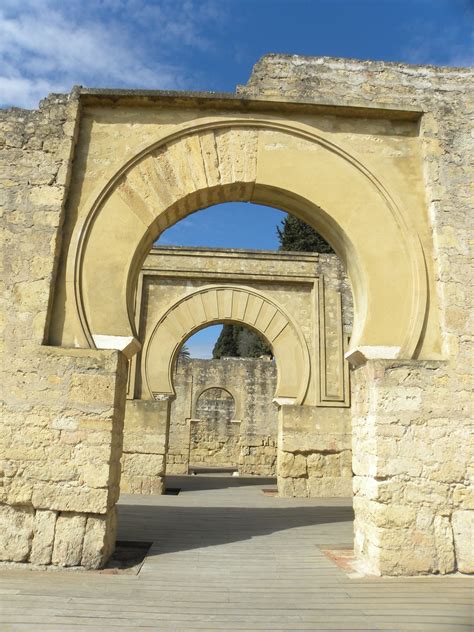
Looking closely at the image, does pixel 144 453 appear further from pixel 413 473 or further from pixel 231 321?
pixel 413 473

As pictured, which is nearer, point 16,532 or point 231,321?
point 16,532

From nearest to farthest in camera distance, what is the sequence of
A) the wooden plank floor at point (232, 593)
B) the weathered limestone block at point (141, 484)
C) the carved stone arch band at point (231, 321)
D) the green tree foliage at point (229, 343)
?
the wooden plank floor at point (232, 593), the weathered limestone block at point (141, 484), the carved stone arch band at point (231, 321), the green tree foliage at point (229, 343)

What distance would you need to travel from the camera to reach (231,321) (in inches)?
408

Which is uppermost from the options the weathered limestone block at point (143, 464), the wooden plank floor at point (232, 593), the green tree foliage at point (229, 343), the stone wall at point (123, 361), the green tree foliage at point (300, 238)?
the green tree foliage at point (300, 238)

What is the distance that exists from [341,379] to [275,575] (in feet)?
18.8

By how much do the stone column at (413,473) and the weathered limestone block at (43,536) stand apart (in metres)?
2.44

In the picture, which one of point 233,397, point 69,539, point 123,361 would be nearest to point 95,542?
point 69,539

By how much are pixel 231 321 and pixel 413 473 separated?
654cm

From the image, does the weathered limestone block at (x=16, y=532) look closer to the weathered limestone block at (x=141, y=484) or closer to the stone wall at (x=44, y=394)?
the stone wall at (x=44, y=394)

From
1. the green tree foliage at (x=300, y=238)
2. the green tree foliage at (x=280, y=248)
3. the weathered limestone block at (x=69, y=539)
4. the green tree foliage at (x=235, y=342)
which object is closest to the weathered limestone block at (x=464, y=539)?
the weathered limestone block at (x=69, y=539)

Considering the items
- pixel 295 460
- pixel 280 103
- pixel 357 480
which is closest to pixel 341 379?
pixel 295 460

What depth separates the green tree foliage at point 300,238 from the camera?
2305cm

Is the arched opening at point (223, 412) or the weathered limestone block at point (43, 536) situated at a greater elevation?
the arched opening at point (223, 412)

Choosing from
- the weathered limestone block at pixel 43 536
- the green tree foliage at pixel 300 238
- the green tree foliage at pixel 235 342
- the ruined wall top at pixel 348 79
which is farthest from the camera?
the green tree foliage at pixel 235 342
